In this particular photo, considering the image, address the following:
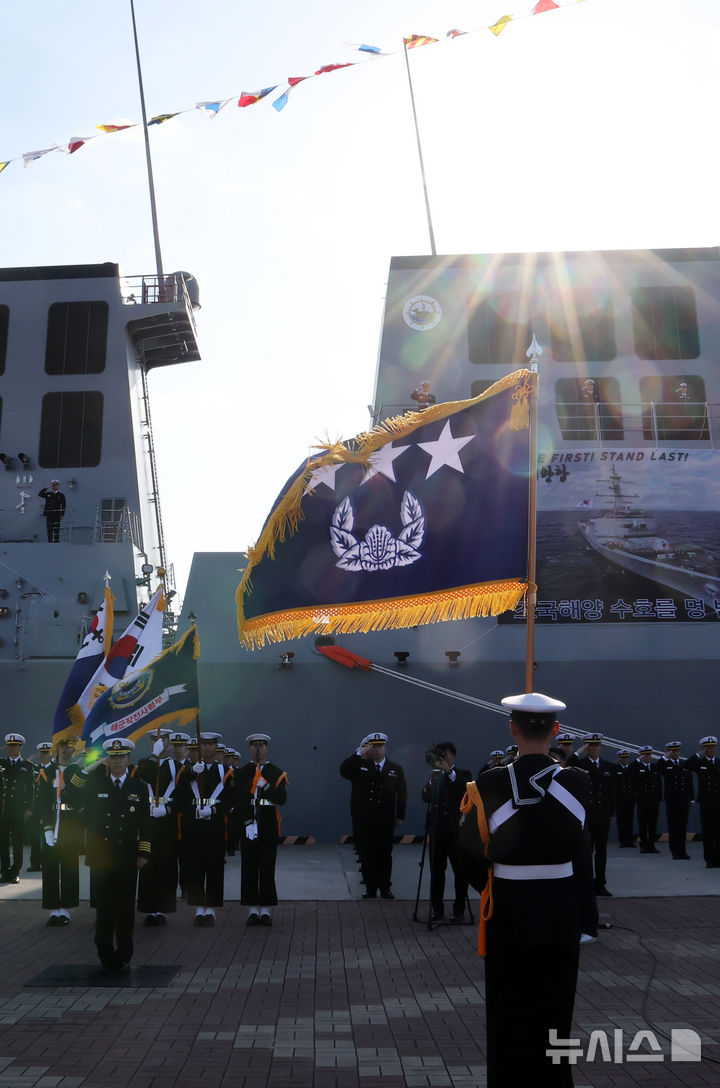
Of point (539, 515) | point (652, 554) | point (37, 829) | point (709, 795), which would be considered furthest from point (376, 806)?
point (652, 554)

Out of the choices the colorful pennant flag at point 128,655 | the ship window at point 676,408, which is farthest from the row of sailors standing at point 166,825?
the ship window at point 676,408

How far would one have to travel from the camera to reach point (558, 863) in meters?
3.76

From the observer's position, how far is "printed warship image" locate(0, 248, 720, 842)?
1294cm

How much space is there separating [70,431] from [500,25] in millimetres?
9918

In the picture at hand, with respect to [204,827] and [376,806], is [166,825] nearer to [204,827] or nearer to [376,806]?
[204,827]

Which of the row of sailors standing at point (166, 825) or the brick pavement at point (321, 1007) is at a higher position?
the row of sailors standing at point (166, 825)

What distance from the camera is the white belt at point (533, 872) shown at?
3.74 m

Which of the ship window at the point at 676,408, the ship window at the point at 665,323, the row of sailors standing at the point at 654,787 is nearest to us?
the row of sailors standing at the point at 654,787

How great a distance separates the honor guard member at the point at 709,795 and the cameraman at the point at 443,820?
403 cm

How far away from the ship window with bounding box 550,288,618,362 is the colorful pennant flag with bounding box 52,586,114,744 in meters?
8.72

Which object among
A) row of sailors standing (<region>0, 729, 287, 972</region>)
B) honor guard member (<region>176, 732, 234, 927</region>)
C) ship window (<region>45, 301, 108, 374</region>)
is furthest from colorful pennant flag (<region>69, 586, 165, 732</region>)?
ship window (<region>45, 301, 108, 374</region>)

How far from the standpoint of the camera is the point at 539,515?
13977 millimetres

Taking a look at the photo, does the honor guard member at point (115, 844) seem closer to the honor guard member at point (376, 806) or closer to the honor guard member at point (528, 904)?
the honor guard member at point (376, 806)

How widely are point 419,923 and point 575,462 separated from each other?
738cm
